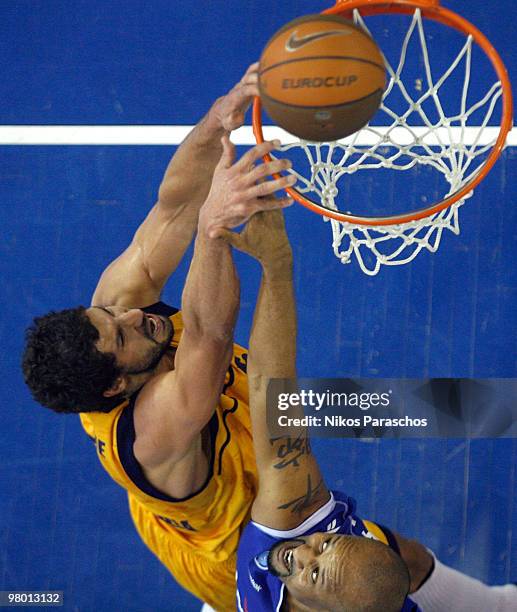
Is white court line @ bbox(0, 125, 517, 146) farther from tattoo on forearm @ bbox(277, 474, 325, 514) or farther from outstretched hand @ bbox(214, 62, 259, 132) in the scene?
tattoo on forearm @ bbox(277, 474, 325, 514)

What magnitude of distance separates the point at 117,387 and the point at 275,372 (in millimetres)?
653

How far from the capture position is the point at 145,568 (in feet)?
13.9

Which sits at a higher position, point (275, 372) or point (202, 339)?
point (202, 339)

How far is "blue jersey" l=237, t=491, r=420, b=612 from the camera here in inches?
117

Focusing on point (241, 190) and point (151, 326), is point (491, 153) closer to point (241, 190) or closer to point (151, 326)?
point (241, 190)

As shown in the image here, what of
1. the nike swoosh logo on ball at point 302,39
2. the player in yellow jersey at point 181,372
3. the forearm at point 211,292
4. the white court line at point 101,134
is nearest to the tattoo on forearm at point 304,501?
the player in yellow jersey at point 181,372

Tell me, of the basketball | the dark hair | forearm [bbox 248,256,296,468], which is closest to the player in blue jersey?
forearm [bbox 248,256,296,468]

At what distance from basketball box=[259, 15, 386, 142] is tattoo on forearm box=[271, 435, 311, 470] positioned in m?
0.97

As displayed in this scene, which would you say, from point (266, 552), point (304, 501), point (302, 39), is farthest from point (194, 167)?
point (266, 552)

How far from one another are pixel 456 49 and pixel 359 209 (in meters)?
1.07

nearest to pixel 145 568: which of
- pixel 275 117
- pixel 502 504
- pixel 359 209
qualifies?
pixel 502 504

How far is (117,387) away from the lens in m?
3.07

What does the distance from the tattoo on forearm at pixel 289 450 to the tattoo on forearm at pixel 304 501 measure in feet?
0.32

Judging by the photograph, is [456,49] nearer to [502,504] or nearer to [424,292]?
[424,292]
